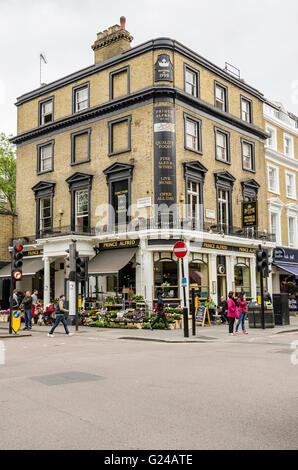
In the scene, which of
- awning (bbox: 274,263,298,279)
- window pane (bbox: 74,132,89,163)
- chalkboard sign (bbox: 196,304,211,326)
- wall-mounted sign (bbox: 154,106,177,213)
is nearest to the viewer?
chalkboard sign (bbox: 196,304,211,326)

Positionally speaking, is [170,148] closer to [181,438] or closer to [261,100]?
[261,100]

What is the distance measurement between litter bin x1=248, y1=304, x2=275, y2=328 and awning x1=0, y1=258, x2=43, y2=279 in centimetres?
1297

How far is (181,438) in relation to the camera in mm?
4969

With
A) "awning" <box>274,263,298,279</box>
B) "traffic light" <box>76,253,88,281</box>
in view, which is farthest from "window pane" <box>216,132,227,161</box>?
"traffic light" <box>76,253,88,281</box>

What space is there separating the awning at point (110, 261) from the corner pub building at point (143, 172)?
0.08 metres

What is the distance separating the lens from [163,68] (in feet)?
84.1

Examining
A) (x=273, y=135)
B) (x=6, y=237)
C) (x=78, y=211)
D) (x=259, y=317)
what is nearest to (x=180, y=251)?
(x=259, y=317)

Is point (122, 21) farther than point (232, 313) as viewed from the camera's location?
Yes

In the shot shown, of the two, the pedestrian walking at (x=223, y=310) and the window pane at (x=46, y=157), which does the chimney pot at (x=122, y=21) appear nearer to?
the window pane at (x=46, y=157)

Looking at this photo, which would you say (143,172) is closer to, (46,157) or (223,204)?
(223,204)

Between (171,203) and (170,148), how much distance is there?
2931 millimetres

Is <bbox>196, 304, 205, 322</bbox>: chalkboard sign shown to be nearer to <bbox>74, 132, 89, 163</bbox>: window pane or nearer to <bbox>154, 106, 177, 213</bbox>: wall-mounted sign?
<bbox>154, 106, 177, 213</bbox>: wall-mounted sign

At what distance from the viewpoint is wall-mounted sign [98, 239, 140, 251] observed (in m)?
24.9

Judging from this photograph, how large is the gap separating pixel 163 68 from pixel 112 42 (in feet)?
16.4
